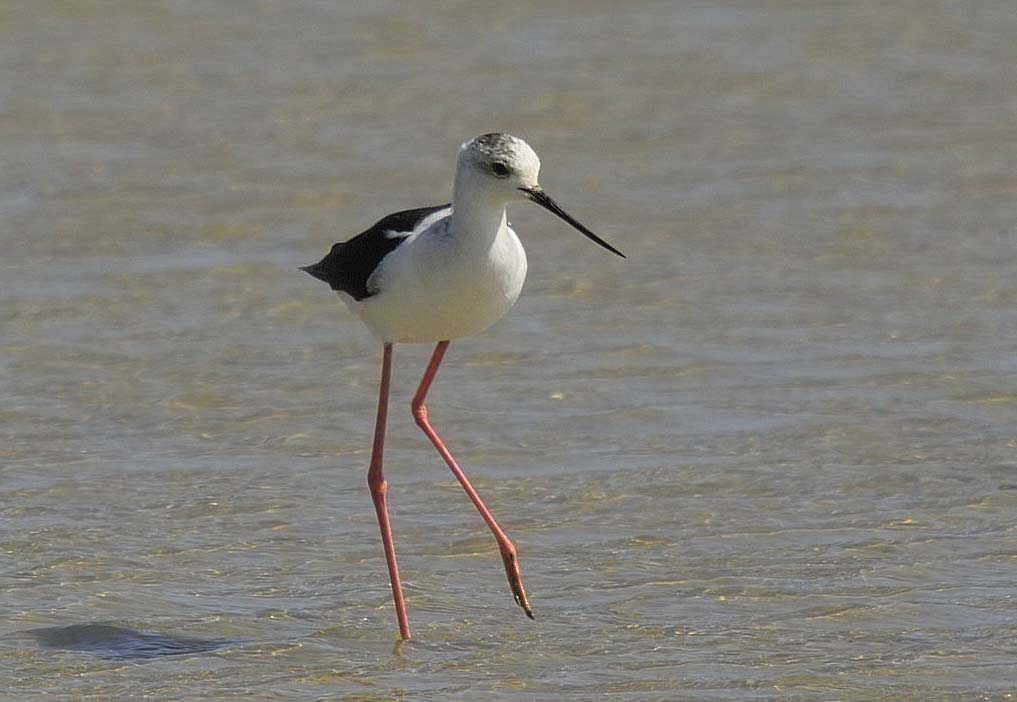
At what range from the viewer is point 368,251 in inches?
212

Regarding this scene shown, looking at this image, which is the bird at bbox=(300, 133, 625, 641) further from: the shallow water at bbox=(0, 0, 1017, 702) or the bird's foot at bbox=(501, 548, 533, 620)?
the shallow water at bbox=(0, 0, 1017, 702)

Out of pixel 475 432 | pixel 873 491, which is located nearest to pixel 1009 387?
pixel 873 491

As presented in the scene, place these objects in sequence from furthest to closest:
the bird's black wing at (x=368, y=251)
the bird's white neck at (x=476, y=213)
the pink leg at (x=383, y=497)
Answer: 1. the bird's black wing at (x=368, y=251)
2. the pink leg at (x=383, y=497)
3. the bird's white neck at (x=476, y=213)

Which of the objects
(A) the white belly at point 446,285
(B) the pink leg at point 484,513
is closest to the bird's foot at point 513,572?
(B) the pink leg at point 484,513

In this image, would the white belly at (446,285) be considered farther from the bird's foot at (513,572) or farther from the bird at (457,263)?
the bird's foot at (513,572)

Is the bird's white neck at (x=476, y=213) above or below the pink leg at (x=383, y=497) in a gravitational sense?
above

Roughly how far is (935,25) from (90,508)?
6.30m

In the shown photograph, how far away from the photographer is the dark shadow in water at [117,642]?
5.06 m

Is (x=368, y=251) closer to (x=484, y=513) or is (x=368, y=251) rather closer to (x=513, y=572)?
(x=484, y=513)

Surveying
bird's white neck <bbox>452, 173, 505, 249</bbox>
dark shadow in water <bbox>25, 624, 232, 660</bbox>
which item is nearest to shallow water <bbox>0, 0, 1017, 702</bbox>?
dark shadow in water <bbox>25, 624, 232, 660</bbox>

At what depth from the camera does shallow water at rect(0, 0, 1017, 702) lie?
5090mm

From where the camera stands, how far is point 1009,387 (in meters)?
6.57

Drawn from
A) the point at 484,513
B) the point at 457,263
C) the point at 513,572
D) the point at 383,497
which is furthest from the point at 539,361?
the point at 457,263

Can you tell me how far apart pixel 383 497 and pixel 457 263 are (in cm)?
86
